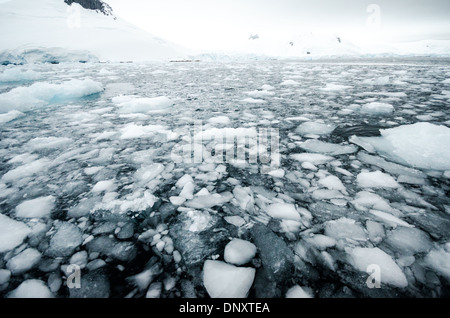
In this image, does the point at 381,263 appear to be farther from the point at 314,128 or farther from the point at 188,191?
the point at 314,128

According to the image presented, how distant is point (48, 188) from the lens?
1216 millimetres

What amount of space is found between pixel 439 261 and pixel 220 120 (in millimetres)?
1854

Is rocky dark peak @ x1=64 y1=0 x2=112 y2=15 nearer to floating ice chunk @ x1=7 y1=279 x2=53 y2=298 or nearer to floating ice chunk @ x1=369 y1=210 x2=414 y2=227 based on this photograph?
floating ice chunk @ x1=7 y1=279 x2=53 y2=298

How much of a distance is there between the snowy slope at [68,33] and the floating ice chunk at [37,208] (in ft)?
85.4

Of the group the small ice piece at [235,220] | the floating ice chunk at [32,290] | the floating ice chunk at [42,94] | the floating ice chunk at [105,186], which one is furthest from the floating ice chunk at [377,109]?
the floating ice chunk at [42,94]

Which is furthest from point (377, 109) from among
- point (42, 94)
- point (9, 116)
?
point (42, 94)

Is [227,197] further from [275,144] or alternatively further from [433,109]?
[433,109]

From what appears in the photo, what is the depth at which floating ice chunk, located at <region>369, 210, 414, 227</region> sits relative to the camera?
0.91 m

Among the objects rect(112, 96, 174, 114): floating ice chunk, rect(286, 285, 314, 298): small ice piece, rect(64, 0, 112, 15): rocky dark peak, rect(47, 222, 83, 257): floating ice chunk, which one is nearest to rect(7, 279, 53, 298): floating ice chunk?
rect(47, 222, 83, 257): floating ice chunk

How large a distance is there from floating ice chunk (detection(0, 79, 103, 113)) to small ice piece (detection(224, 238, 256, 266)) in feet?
11.2

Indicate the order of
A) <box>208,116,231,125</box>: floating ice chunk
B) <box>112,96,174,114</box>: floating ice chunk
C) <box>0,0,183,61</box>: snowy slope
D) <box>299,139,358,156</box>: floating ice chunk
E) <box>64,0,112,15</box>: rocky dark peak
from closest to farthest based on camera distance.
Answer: <box>299,139,358,156</box>: floating ice chunk → <box>208,116,231,125</box>: floating ice chunk → <box>112,96,174,114</box>: floating ice chunk → <box>0,0,183,61</box>: snowy slope → <box>64,0,112,15</box>: rocky dark peak

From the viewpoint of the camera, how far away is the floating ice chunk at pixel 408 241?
0.81m

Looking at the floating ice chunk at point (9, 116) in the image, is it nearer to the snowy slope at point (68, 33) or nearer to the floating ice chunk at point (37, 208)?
the floating ice chunk at point (37, 208)
